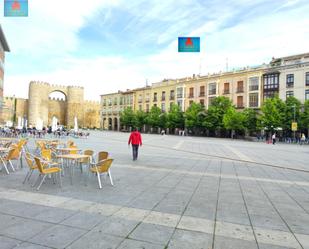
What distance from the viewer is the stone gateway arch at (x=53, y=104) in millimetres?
88188

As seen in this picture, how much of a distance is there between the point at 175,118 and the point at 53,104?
58747 mm

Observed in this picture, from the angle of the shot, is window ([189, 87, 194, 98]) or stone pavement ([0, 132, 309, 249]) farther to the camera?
window ([189, 87, 194, 98])

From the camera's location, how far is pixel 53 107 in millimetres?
98312

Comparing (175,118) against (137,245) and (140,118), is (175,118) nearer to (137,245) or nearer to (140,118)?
(140,118)

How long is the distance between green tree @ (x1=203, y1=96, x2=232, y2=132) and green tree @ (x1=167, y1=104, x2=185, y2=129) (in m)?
8.70

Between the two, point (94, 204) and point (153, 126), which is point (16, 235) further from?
point (153, 126)

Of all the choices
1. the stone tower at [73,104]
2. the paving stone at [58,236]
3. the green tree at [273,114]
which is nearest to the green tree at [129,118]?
the stone tower at [73,104]

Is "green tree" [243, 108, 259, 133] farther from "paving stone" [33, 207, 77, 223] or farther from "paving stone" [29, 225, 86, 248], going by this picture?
"paving stone" [29, 225, 86, 248]

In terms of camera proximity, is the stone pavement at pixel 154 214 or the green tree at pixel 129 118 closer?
the stone pavement at pixel 154 214

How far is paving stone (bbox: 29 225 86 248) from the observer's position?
3.57m

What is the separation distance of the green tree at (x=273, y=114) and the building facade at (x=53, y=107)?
70.6 metres

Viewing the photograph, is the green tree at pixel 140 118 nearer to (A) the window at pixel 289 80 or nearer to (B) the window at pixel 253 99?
(B) the window at pixel 253 99

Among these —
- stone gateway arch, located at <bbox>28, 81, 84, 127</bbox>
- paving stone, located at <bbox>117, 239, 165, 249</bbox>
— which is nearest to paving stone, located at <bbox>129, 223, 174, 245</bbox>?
paving stone, located at <bbox>117, 239, 165, 249</bbox>

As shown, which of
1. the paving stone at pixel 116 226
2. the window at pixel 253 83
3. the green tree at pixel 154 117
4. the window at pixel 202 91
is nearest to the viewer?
the paving stone at pixel 116 226
